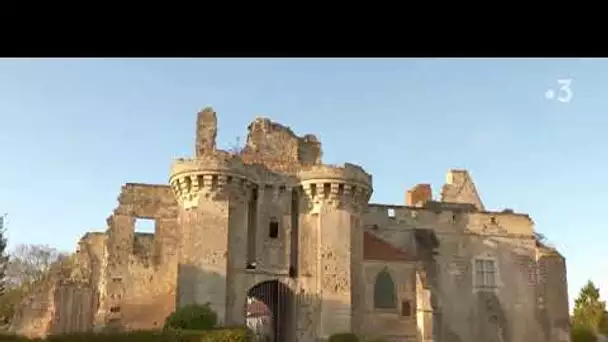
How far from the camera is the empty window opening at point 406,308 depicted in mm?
38531

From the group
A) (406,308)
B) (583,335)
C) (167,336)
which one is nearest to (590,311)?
(583,335)

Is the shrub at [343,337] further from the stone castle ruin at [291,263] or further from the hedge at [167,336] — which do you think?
the hedge at [167,336]

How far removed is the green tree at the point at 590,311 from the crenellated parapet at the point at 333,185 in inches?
791

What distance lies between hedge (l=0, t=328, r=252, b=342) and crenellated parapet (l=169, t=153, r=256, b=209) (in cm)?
692

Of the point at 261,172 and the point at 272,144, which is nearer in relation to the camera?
the point at 261,172

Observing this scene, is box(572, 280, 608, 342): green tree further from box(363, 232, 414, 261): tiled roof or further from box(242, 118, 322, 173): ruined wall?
box(242, 118, 322, 173): ruined wall

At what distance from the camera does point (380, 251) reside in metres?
39.5

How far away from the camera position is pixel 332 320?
117 feet

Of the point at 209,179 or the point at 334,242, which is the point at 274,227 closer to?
the point at 334,242

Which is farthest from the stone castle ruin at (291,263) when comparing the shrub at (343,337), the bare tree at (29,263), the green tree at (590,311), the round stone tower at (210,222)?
the bare tree at (29,263)

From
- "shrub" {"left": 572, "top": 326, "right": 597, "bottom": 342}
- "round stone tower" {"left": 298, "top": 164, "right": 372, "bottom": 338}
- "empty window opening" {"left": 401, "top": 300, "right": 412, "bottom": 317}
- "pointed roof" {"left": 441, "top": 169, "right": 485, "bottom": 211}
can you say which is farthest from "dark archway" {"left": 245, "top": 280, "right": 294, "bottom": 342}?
"shrub" {"left": 572, "top": 326, "right": 597, "bottom": 342}

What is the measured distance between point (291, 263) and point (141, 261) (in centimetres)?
781
